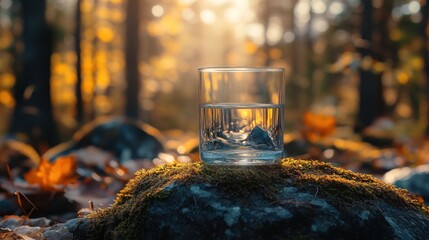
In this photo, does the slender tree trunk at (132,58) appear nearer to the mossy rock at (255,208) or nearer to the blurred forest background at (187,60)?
the blurred forest background at (187,60)

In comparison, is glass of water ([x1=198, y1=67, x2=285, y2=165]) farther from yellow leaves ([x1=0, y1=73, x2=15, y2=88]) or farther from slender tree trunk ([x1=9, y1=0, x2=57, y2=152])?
yellow leaves ([x1=0, y1=73, x2=15, y2=88])

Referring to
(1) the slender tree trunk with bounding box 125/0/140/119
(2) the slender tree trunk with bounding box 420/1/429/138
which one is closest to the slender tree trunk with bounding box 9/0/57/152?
(1) the slender tree trunk with bounding box 125/0/140/119

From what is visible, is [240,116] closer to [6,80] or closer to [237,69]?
[237,69]

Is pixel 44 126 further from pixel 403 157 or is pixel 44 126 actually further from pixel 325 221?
pixel 325 221

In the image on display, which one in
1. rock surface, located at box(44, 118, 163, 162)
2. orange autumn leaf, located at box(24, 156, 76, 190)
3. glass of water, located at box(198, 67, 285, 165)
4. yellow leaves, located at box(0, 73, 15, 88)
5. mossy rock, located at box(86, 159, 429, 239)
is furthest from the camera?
yellow leaves, located at box(0, 73, 15, 88)

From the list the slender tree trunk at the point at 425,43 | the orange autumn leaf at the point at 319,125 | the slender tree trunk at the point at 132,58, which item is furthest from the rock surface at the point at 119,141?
the slender tree trunk at the point at 132,58

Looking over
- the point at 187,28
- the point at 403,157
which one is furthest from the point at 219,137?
the point at 187,28

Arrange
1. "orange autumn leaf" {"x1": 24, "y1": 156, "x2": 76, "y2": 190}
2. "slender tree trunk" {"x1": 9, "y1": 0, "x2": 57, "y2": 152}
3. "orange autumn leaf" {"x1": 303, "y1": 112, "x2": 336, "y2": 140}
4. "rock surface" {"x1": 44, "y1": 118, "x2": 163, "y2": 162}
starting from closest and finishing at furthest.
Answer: "orange autumn leaf" {"x1": 24, "y1": 156, "x2": 76, "y2": 190} → "rock surface" {"x1": 44, "y1": 118, "x2": 163, "y2": 162} → "orange autumn leaf" {"x1": 303, "y1": 112, "x2": 336, "y2": 140} → "slender tree trunk" {"x1": 9, "y1": 0, "x2": 57, "y2": 152}
